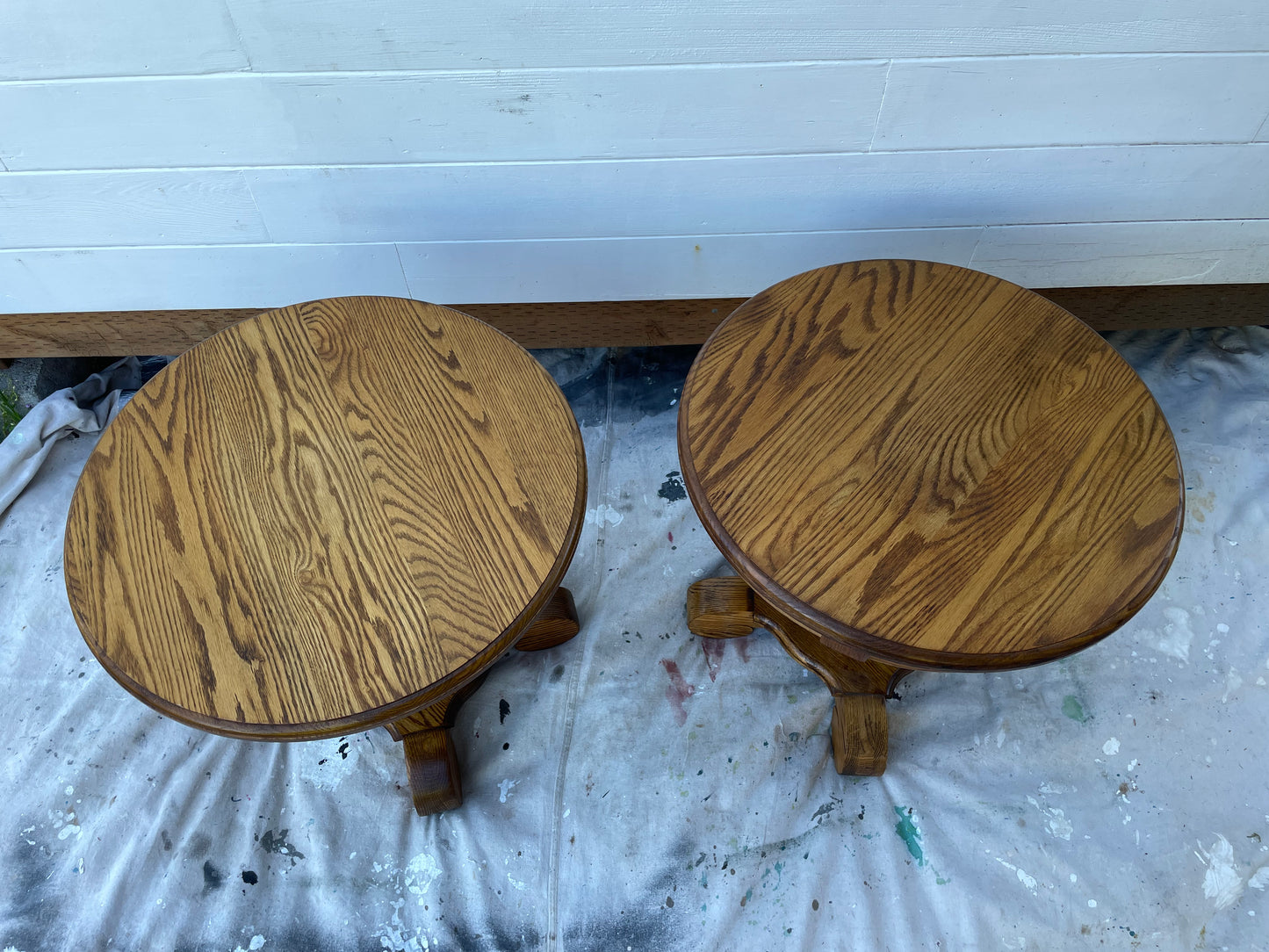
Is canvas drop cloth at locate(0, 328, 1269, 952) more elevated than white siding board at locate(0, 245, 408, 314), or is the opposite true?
white siding board at locate(0, 245, 408, 314)

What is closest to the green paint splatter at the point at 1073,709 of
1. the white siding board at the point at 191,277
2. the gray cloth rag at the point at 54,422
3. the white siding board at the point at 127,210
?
the white siding board at the point at 191,277

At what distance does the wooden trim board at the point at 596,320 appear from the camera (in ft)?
5.44

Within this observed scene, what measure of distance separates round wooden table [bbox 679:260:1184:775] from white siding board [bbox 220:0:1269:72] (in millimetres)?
332

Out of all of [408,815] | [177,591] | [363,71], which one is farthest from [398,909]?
[363,71]

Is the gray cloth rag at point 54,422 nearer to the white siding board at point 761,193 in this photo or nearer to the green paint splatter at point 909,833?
the white siding board at point 761,193

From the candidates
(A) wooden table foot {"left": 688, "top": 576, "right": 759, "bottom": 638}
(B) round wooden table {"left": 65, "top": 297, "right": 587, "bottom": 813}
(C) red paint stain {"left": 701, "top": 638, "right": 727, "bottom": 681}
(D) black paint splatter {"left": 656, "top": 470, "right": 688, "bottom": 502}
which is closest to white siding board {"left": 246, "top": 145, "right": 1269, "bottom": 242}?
(B) round wooden table {"left": 65, "top": 297, "right": 587, "bottom": 813}

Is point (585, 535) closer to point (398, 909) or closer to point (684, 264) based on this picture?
point (684, 264)

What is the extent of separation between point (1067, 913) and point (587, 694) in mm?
852

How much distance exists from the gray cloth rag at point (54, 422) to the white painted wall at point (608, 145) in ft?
0.81

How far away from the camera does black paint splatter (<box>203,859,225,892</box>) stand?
1.26 metres

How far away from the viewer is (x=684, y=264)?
150cm

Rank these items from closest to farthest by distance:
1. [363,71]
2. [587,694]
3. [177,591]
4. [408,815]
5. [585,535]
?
[177,591], [363,71], [408,815], [587,694], [585,535]

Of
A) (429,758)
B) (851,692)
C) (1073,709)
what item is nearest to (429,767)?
(429,758)

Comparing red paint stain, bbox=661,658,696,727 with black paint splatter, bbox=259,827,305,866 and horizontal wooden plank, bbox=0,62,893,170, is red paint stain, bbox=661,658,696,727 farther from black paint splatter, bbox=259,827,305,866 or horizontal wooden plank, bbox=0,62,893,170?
horizontal wooden plank, bbox=0,62,893,170
